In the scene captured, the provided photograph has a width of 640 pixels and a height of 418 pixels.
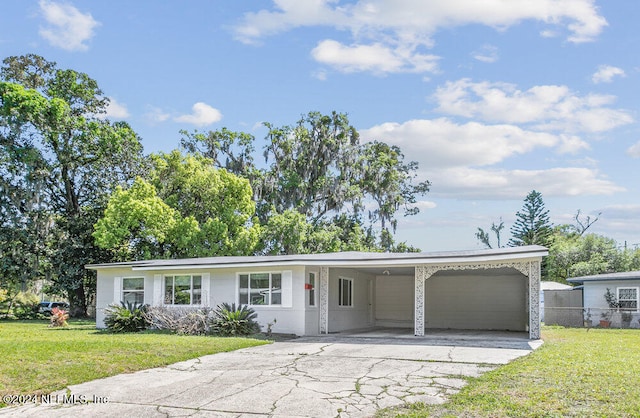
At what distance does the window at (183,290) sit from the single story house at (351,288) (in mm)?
33

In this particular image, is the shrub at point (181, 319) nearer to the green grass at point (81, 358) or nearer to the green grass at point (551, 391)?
the green grass at point (81, 358)

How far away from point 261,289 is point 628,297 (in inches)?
600

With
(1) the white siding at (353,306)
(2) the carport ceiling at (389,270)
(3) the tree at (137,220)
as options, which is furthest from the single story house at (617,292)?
(3) the tree at (137,220)

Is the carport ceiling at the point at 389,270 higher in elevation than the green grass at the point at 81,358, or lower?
higher

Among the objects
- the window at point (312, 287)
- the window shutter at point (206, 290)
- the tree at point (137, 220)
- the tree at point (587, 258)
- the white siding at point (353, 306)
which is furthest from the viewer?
the tree at point (587, 258)

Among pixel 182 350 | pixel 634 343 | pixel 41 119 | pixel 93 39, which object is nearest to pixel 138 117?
pixel 41 119

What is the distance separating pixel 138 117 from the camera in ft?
108

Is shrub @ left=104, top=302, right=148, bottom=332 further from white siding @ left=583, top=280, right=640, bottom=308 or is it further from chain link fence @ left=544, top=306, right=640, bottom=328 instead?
white siding @ left=583, top=280, right=640, bottom=308

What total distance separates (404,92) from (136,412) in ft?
57.9

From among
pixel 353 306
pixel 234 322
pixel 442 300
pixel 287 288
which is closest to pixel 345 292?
pixel 353 306

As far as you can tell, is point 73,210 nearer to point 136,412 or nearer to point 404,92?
point 404,92

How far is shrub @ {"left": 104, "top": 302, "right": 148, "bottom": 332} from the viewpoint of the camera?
18.1 metres

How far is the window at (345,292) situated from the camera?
64.9 ft

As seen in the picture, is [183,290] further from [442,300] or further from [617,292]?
[617,292]
